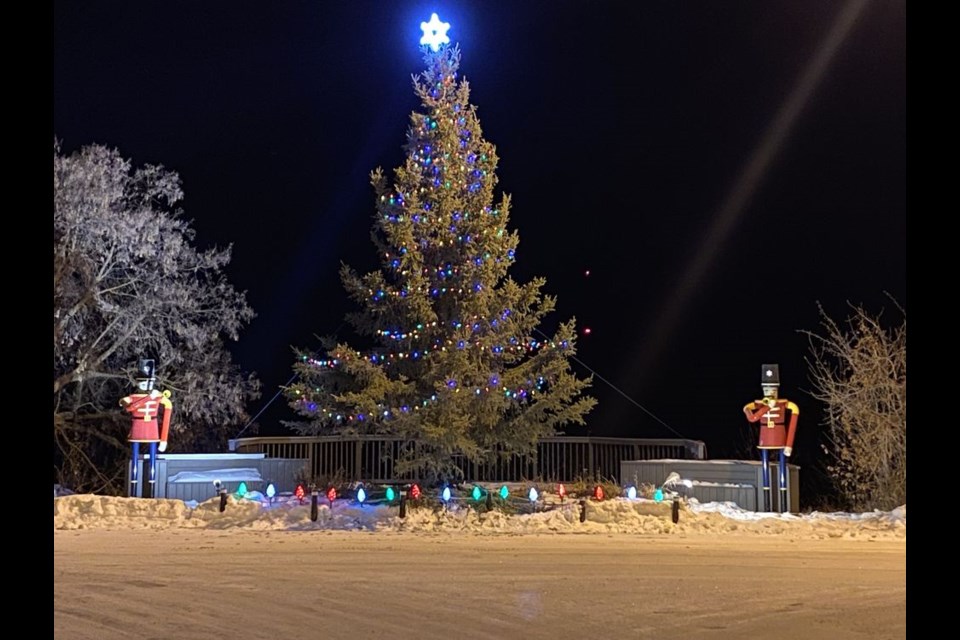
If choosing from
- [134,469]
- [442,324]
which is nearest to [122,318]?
[134,469]

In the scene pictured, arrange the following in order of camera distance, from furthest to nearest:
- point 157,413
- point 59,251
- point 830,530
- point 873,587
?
point 59,251 < point 157,413 < point 830,530 < point 873,587

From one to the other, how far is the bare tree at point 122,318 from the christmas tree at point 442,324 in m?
5.66

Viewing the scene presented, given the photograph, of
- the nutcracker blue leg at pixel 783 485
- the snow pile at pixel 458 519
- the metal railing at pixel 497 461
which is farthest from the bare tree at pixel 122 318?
the nutcracker blue leg at pixel 783 485

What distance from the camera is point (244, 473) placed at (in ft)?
59.4

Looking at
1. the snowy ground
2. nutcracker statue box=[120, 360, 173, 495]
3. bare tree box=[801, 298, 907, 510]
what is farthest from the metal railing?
the snowy ground

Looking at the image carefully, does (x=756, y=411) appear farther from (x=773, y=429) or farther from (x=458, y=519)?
(x=458, y=519)

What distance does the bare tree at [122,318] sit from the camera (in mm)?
21188

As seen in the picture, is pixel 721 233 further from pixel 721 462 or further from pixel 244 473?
pixel 244 473

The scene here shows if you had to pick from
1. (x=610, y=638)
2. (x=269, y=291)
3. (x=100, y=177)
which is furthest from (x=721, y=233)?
(x=610, y=638)

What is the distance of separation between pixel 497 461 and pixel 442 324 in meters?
4.29

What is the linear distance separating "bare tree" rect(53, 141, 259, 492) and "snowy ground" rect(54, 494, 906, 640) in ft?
21.8

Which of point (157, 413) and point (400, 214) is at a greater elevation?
point (400, 214)

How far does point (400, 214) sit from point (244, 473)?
17.7 ft

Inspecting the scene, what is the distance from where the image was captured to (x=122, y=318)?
73.0 ft
